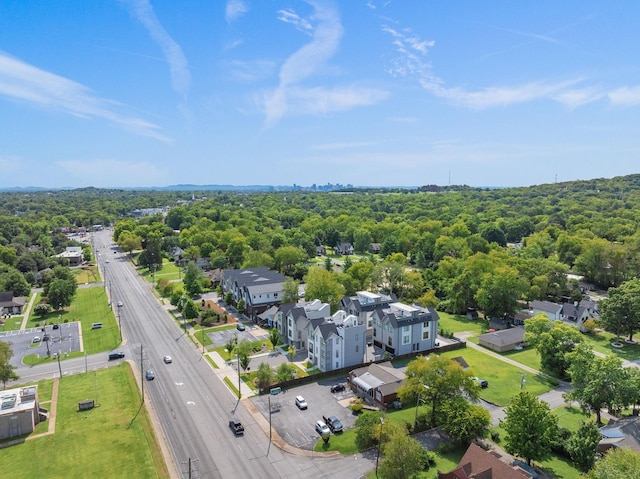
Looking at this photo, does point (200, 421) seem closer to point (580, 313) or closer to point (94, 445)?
point (94, 445)

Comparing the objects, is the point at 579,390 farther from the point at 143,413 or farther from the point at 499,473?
the point at 143,413

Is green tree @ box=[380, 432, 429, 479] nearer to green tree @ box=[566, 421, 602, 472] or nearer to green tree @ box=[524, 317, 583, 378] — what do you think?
green tree @ box=[566, 421, 602, 472]

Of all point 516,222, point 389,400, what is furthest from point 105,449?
point 516,222

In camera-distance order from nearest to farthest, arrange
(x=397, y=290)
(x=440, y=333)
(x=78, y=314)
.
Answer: (x=440, y=333) → (x=78, y=314) → (x=397, y=290)

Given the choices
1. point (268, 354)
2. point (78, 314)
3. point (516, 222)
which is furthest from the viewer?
point (516, 222)

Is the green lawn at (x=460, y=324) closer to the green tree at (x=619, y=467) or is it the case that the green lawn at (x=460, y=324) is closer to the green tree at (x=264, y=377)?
the green tree at (x=264, y=377)

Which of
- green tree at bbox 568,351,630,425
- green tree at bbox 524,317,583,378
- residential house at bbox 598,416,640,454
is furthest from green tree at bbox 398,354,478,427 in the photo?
green tree at bbox 524,317,583,378
